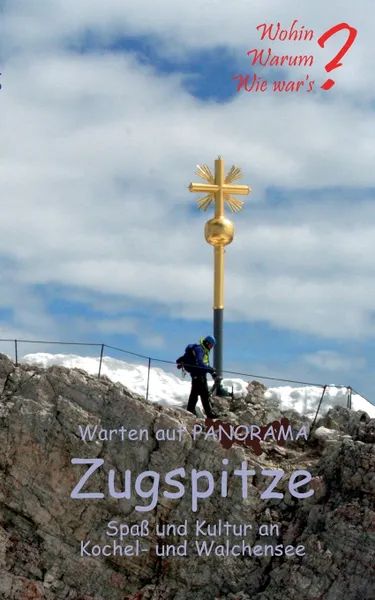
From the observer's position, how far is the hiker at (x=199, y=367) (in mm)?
20266

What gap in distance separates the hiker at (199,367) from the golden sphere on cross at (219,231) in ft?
14.4

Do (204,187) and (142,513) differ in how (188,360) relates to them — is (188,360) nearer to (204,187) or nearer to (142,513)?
(142,513)

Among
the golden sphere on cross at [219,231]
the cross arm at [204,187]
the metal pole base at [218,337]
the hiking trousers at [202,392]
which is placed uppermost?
the cross arm at [204,187]

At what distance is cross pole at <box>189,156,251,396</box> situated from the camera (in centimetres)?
2444

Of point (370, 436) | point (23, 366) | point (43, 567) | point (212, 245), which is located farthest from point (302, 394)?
point (43, 567)

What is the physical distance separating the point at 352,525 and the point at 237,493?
2208 mm

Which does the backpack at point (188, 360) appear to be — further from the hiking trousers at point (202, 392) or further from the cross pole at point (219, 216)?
the cross pole at point (219, 216)

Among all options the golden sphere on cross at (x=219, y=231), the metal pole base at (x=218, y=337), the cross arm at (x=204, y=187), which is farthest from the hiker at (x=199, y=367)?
the cross arm at (x=204, y=187)

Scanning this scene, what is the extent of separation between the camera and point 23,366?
19156 mm

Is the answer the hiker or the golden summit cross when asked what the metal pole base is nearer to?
the golden summit cross

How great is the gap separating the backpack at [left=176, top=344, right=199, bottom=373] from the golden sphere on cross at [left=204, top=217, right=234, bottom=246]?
4716mm

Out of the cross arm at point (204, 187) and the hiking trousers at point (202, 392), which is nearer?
the hiking trousers at point (202, 392)

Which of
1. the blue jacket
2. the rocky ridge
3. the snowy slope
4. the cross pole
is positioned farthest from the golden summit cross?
the rocky ridge

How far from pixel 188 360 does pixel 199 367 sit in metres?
0.33
